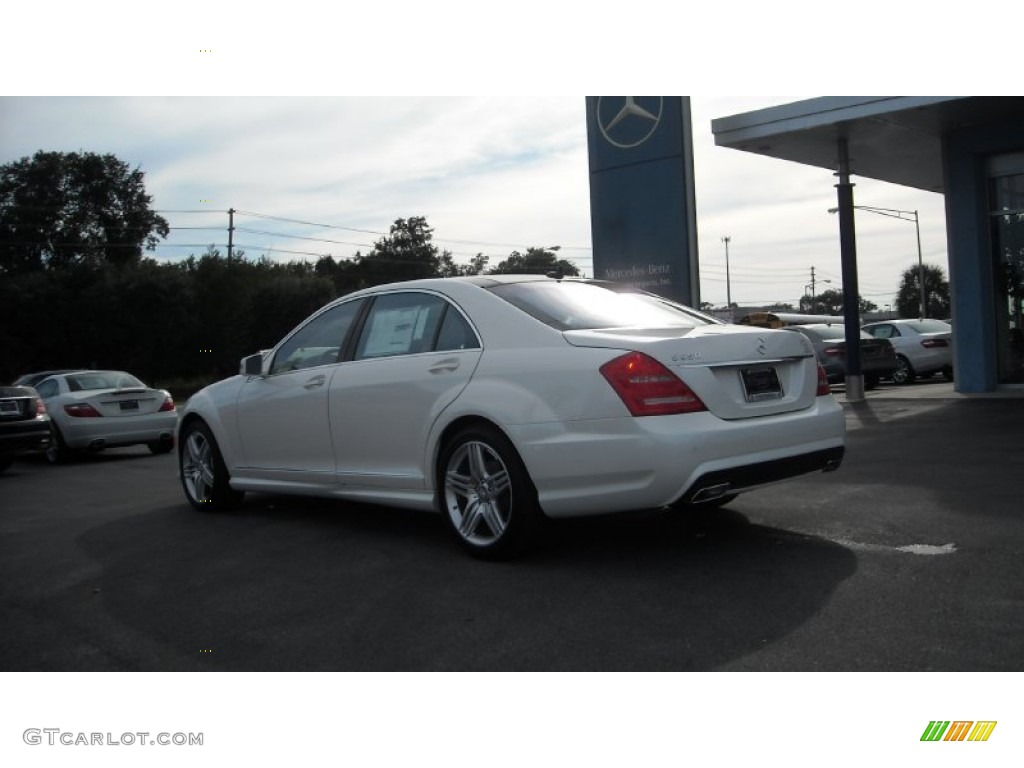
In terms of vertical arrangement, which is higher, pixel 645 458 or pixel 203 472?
pixel 645 458

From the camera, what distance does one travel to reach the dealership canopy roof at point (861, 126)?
505 inches

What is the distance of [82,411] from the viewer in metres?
13.4

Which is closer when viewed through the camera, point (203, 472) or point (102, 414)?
point (203, 472)

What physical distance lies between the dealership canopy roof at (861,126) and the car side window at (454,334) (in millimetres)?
9056

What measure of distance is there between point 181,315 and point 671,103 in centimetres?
3619

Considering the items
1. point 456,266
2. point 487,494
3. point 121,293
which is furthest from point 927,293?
point 487,494

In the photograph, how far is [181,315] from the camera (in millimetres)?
44438

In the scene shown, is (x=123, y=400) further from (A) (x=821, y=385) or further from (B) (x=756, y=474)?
(B) (x=756, y=474)

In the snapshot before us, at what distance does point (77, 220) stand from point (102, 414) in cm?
3027

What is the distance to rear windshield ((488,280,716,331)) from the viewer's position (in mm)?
5191

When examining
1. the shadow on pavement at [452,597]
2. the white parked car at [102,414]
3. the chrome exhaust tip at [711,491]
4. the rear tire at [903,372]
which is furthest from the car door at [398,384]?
the rear tire at [903,372]

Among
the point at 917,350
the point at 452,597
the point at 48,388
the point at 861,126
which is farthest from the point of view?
the point at 917,350

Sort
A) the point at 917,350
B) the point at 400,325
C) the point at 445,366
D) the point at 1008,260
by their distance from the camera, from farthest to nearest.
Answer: the point at 917,350, the point at 1008,260, the point at 400,325, the point at 445,366
